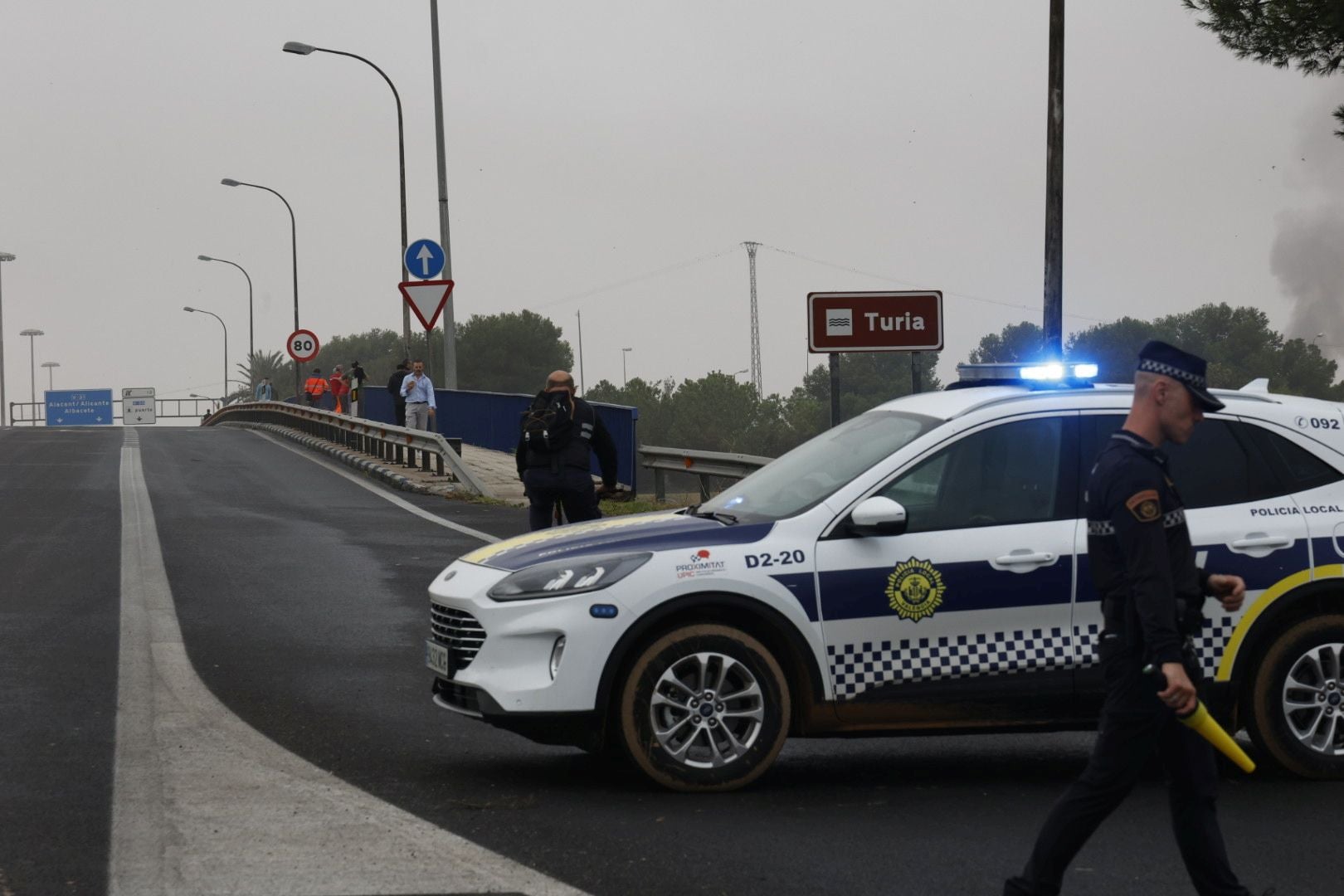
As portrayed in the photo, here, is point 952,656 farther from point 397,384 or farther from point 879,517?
point 397,384

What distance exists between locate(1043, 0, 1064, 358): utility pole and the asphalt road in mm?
10872

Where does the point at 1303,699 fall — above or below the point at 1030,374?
below

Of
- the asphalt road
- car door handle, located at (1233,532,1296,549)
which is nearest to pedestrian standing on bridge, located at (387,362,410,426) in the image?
the asphalt road

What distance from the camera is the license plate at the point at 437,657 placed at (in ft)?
24.3

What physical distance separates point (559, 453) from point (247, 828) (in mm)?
6005

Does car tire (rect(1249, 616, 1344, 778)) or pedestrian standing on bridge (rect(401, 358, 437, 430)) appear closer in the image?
car tire (rect(1249, 616, 1344, 778))

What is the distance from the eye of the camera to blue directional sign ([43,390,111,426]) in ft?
385

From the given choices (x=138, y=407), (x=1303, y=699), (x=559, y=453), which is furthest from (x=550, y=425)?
(x=138, y=407)

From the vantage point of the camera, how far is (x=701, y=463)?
19391 millimetres

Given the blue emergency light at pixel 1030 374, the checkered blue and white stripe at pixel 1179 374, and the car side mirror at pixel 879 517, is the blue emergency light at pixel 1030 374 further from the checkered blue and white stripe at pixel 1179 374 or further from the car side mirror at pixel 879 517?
the checkered blue and white stripe at pixel 1179 374

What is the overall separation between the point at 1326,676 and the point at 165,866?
4561 millimetres

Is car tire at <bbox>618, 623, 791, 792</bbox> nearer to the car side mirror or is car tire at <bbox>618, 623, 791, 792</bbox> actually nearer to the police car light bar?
the car side mirror

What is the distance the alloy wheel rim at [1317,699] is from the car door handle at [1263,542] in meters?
0.43

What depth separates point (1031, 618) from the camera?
7277 mm
